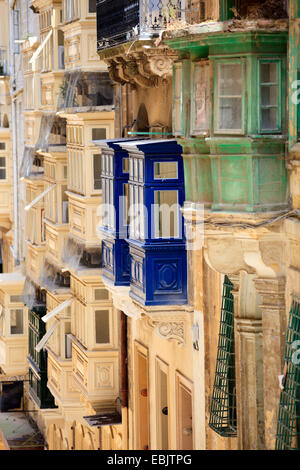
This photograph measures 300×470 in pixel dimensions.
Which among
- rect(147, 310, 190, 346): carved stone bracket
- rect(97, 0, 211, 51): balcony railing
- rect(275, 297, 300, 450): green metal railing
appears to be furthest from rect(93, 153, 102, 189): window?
rect(275, 297, 300, 450): green metal railing

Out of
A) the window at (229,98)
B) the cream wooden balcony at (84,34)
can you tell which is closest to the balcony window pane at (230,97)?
the window at (229,98)

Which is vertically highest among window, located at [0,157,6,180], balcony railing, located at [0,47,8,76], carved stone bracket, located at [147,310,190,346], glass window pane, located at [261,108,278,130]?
balcony railing, located at [0,47,8,76]

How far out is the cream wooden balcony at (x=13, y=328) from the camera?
119 feet

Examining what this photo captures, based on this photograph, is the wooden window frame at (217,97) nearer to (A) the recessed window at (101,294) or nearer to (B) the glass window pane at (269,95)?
(B) the glass window pane at (269,95)

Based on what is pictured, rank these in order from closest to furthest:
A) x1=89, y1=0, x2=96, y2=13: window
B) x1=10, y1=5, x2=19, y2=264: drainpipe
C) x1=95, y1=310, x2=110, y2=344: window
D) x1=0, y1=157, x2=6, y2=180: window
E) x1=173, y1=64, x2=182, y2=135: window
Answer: x1=173, y1=64, x2=182, y2=135: window
x1=89, y1=0, x2=96, y2=13: window
x1=95, y1=310, x2=110, y2=344: window
x1=10, y1=5, x2=19, y2=264: drainpipe
x1=0, y1=157, x2=6, y2=180: window

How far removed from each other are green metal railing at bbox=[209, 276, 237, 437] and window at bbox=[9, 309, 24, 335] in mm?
17342

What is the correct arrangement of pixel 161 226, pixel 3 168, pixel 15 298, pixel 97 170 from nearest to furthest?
pixel 161 226
pixel 97 170
pixel 15 298
pixel 3 168

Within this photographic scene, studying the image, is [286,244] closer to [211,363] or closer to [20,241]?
[211,363]

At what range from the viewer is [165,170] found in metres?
20.9

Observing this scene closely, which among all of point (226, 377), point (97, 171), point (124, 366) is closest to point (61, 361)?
point (124, 366)

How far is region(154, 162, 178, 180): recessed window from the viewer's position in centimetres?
2083

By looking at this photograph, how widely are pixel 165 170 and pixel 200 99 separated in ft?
13.8

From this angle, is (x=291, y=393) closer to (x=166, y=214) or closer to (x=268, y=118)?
(x=268, y=118)

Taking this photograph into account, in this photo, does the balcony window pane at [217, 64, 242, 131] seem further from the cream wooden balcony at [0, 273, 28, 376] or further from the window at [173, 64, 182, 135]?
the cream wooden balcony at [0, 273, 28, 376]
